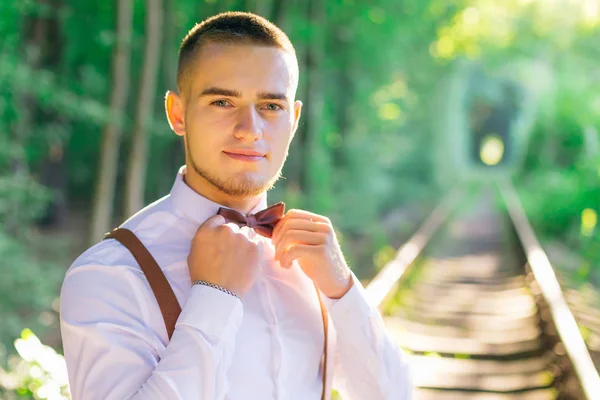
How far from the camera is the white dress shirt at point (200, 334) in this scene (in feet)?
5.33

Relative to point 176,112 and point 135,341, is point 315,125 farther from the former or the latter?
point 135,341

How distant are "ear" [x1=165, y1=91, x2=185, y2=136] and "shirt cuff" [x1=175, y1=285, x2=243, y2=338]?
0.49 metres

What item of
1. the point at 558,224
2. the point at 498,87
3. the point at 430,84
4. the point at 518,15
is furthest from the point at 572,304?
the point at 498,87

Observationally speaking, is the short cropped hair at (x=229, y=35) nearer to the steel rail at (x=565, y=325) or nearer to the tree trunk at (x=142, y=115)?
the steel rail at (x=565, y=325)

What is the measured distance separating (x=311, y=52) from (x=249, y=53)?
1930cm

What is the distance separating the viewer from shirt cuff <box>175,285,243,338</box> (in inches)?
64.6

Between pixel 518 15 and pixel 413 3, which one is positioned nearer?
pixel 413 3

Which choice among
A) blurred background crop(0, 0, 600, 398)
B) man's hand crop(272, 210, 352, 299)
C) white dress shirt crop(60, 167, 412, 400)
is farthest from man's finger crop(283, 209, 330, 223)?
blurred background crop(0, 0, 600, 398)

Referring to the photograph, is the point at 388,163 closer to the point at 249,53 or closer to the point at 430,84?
the point at 430,84

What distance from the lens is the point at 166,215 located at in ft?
6.32

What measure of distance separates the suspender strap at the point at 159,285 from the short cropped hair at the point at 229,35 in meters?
0.43

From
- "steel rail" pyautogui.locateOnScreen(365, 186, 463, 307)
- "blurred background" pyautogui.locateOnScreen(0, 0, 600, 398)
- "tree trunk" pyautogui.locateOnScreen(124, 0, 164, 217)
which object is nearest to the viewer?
"steel rail" pyautogui.locateOnScreen(365, 186, 463, 307)

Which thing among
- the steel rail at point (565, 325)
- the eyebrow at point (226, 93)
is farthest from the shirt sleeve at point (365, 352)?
the steel rail at point (565, 325)

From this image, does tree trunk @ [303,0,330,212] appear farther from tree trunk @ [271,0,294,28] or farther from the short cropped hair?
the short cropped hair
